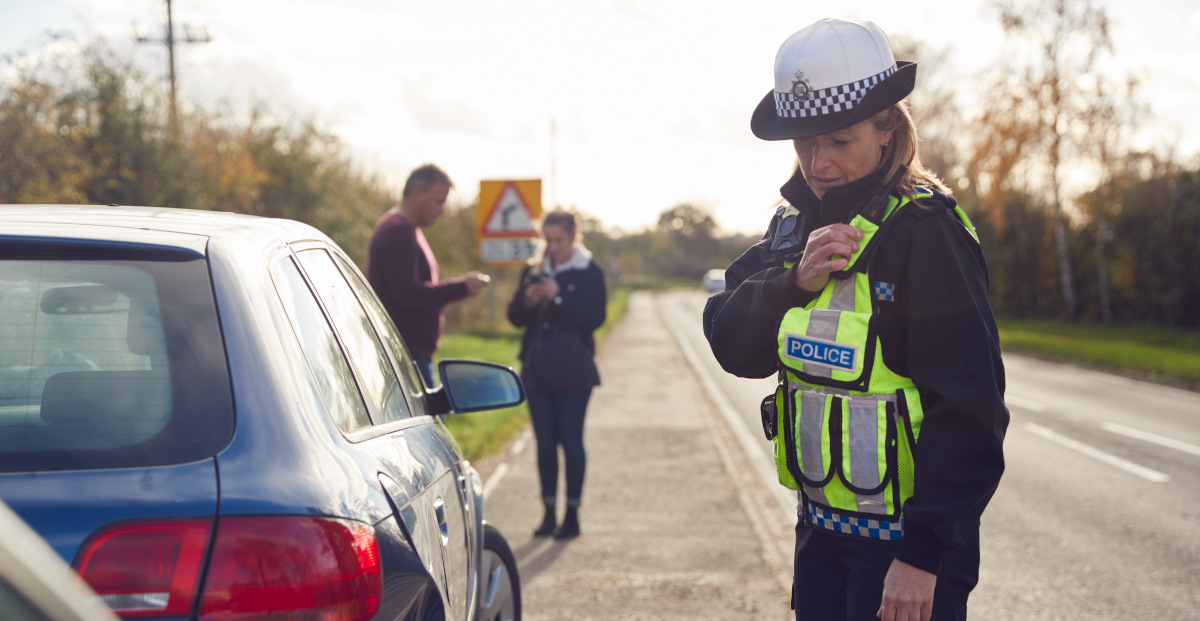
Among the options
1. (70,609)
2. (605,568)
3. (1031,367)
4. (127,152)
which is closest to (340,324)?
(70,609)

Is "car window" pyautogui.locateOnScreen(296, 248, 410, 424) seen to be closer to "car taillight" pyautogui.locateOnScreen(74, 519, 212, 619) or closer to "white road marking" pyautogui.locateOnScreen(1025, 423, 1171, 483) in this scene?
"car taillight" pyautogui.locateOnScreen(74, 519, 212, 619)

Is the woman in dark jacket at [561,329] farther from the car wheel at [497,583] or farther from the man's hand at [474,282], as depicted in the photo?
the car wheel at [497,583]

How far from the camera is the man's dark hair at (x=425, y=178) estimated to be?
221 inches

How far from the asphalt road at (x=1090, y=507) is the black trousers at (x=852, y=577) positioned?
2786 millimetres

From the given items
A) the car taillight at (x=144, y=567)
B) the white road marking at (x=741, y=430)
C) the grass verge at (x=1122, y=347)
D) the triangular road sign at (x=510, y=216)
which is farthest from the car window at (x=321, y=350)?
the grass verge at (x=1122, y=347)

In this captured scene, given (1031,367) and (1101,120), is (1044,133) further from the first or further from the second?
(1031,367)

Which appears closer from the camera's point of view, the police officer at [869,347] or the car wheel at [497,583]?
the police officer at [869,347]

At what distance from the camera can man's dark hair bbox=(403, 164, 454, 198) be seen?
5.62 meters

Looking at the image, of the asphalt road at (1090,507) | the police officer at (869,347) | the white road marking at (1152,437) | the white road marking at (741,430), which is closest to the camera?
the police officer at (869,347)

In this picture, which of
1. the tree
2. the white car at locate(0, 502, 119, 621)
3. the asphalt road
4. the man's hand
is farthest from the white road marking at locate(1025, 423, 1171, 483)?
the tree

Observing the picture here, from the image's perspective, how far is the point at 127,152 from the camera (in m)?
14.8

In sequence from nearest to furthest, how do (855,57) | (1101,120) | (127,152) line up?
(855,57) → (127,152) → (1101,120)

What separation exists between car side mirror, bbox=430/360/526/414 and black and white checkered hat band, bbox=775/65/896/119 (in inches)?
62.1

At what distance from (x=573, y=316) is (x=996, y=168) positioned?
1063 inches
